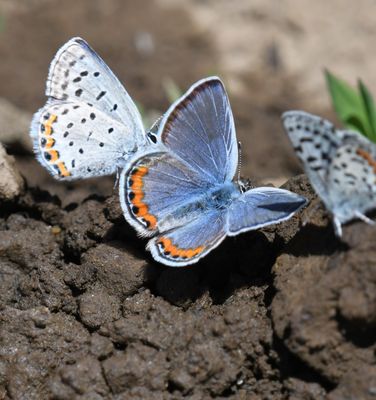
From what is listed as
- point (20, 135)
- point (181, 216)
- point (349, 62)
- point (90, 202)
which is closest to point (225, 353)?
point (181, 216)

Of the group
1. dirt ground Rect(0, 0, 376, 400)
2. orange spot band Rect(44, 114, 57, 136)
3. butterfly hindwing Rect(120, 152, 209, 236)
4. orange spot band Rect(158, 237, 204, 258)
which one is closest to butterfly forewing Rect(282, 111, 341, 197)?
dirt ground Rect(0, 0, 376, 400)

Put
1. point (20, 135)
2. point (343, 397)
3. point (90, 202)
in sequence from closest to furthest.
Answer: point (343, 397)
point (90, 202)
point (20, 135)

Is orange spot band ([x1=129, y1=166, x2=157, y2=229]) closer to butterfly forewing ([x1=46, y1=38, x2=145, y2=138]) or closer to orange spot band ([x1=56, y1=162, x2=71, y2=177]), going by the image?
butterfly forewing ([x1=46, y1=38, x2=145, y2=138])

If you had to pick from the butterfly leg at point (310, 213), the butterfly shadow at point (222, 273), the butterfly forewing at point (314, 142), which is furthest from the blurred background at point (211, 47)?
the butterfly forewing at point (314, 142)

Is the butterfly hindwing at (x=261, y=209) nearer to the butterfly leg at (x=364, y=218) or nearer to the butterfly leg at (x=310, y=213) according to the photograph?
the butterfly leg at (x=310, y=213)

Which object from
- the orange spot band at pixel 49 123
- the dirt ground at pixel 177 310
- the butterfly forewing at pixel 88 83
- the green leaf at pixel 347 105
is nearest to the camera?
the dirt ground at pixel 177 310

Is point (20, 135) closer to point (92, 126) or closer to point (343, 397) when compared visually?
point (92, 126)
